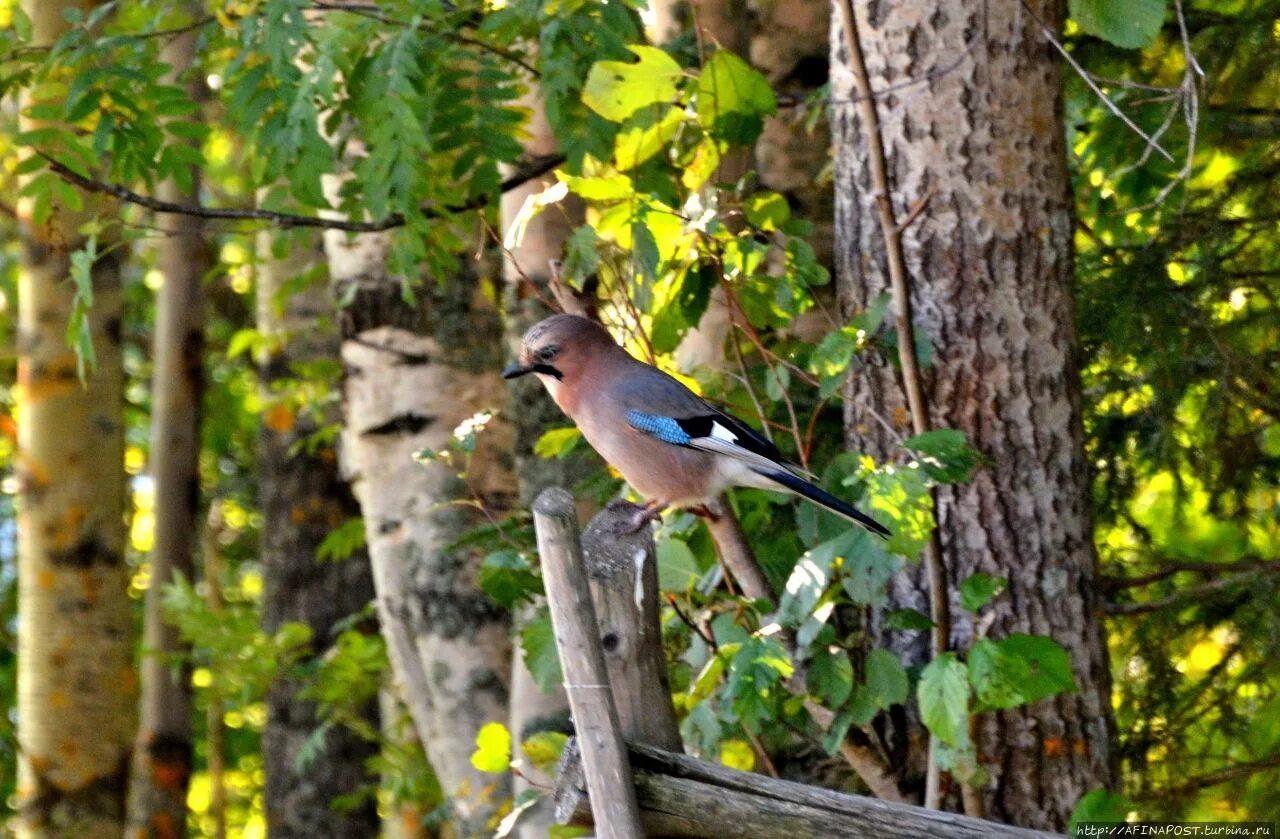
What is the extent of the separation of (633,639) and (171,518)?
6.63 meters

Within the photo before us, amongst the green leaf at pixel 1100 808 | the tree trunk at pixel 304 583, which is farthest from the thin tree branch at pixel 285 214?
→ the tree trunk at pixel 304 583

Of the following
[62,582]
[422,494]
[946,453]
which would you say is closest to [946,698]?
[946,453]

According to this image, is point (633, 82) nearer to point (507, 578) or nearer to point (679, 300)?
point (679, 300)

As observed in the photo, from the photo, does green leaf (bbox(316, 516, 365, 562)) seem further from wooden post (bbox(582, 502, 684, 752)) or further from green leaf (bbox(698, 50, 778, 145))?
wooden post (bbox(582, 502, 684, 752))

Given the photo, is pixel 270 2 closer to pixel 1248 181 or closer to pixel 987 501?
pixel 987 501

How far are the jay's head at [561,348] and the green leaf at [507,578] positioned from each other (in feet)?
1.50

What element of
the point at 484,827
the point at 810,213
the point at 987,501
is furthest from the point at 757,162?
the point at 484,827

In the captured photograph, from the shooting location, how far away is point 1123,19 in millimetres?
3420

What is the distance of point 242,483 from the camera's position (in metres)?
12.7

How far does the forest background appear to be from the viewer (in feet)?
11.5

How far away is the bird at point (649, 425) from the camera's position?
11.4 feet

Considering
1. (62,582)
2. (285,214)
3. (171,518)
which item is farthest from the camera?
(171,518)

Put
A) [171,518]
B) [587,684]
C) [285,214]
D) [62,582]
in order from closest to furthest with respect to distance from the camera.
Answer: [587,684] → [285,214] → [62,582] → [171,518]

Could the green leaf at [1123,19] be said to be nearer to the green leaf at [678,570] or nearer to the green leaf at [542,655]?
the green leaf at [678,570]
